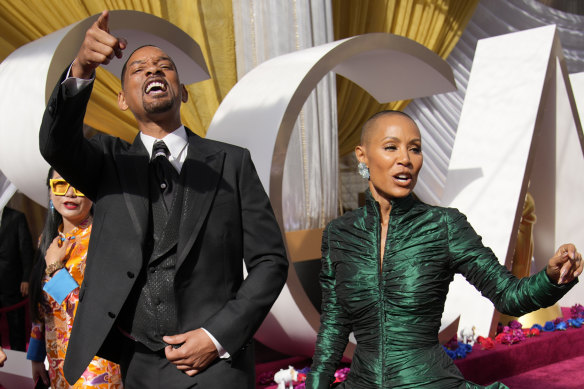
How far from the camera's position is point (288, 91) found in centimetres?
351

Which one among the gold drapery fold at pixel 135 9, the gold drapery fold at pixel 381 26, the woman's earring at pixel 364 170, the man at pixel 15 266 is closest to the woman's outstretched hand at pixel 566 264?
the woman's earring at pixel 364 170

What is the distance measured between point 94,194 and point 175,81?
405 millimetres

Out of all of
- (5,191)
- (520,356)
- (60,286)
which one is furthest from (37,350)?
(520,356)

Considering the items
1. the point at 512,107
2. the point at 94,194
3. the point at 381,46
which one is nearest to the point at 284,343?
the point at 381,46

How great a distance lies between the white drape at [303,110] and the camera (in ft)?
19.5

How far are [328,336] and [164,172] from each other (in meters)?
0.66

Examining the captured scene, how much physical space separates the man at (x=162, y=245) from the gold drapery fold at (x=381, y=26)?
5.55 m

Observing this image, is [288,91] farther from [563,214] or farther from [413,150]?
[563,214]

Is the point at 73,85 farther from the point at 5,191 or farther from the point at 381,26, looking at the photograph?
the point at 381,26

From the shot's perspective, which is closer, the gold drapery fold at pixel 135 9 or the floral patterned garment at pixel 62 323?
the floral patterned garment at pixel 62 323

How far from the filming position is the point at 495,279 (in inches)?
66.4

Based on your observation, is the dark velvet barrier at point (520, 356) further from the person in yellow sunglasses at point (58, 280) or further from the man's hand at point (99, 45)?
the man's hand at point (99, 45)

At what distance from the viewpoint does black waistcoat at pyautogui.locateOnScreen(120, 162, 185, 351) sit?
1.68 m

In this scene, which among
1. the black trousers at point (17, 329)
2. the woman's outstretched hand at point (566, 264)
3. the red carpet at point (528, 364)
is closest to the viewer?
the woman's outstretched hand at point (566, 264)
